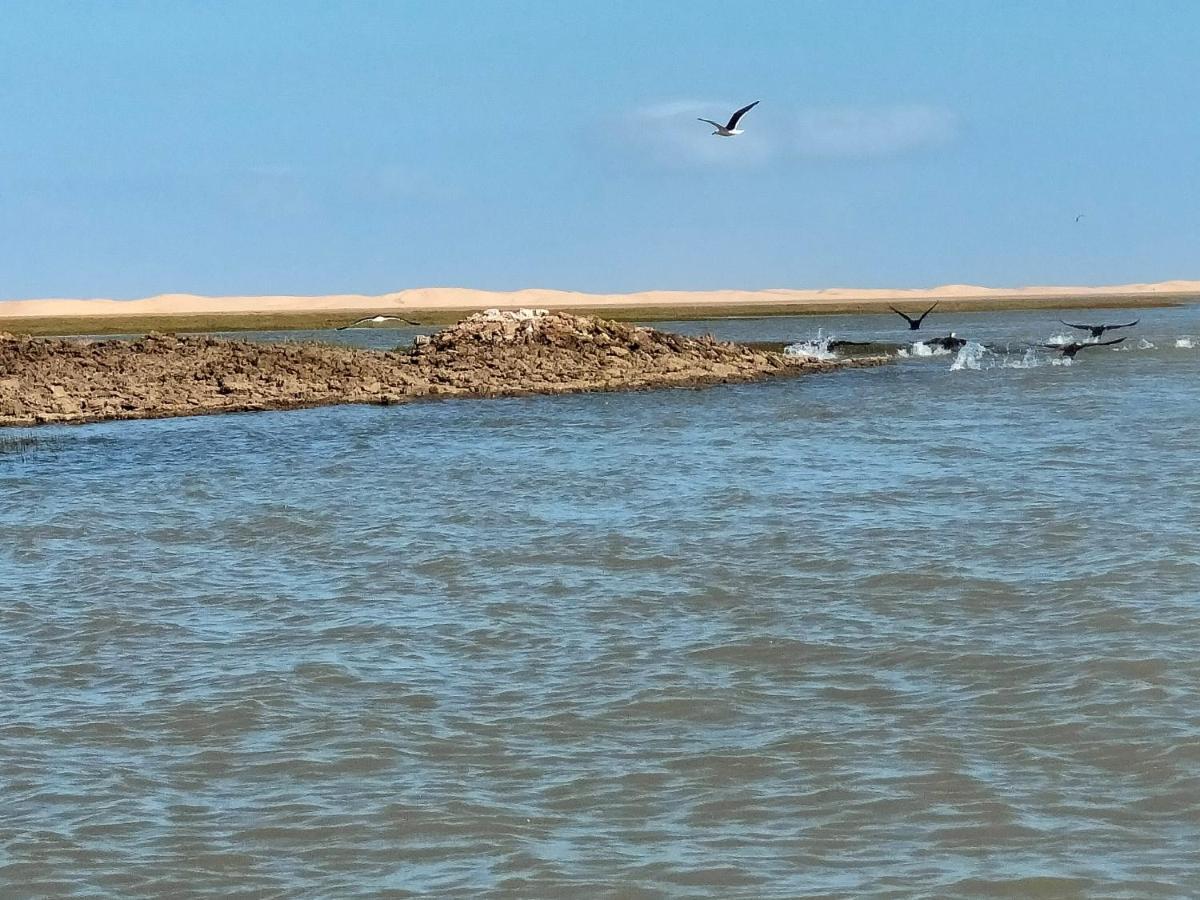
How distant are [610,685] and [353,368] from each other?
91.2ft

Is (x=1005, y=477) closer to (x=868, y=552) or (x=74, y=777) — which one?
(x=868, y=552)

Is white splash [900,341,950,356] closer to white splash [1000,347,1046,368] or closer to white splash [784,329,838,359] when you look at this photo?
white splash [784,329,838,359]

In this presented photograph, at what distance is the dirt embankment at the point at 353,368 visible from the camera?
3119 cm

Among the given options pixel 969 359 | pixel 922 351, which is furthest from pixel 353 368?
pixel 922 351

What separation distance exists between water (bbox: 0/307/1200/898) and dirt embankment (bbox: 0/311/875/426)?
1285 centimetres

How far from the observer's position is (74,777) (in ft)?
23.8

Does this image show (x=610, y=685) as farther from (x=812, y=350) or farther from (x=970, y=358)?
(x=812, y=350)

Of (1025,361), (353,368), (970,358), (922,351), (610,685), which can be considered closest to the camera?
(610,685)

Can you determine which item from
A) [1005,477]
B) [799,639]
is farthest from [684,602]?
[1005,477]

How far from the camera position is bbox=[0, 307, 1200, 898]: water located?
20.1 ft

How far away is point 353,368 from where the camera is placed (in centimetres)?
3566

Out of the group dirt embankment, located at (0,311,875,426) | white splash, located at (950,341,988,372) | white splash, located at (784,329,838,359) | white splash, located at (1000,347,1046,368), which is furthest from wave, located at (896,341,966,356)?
dirt embankment, located at (0,311,875,426)

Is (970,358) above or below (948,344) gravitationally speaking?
below

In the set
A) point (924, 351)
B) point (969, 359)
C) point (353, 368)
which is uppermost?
point (924, 351)
